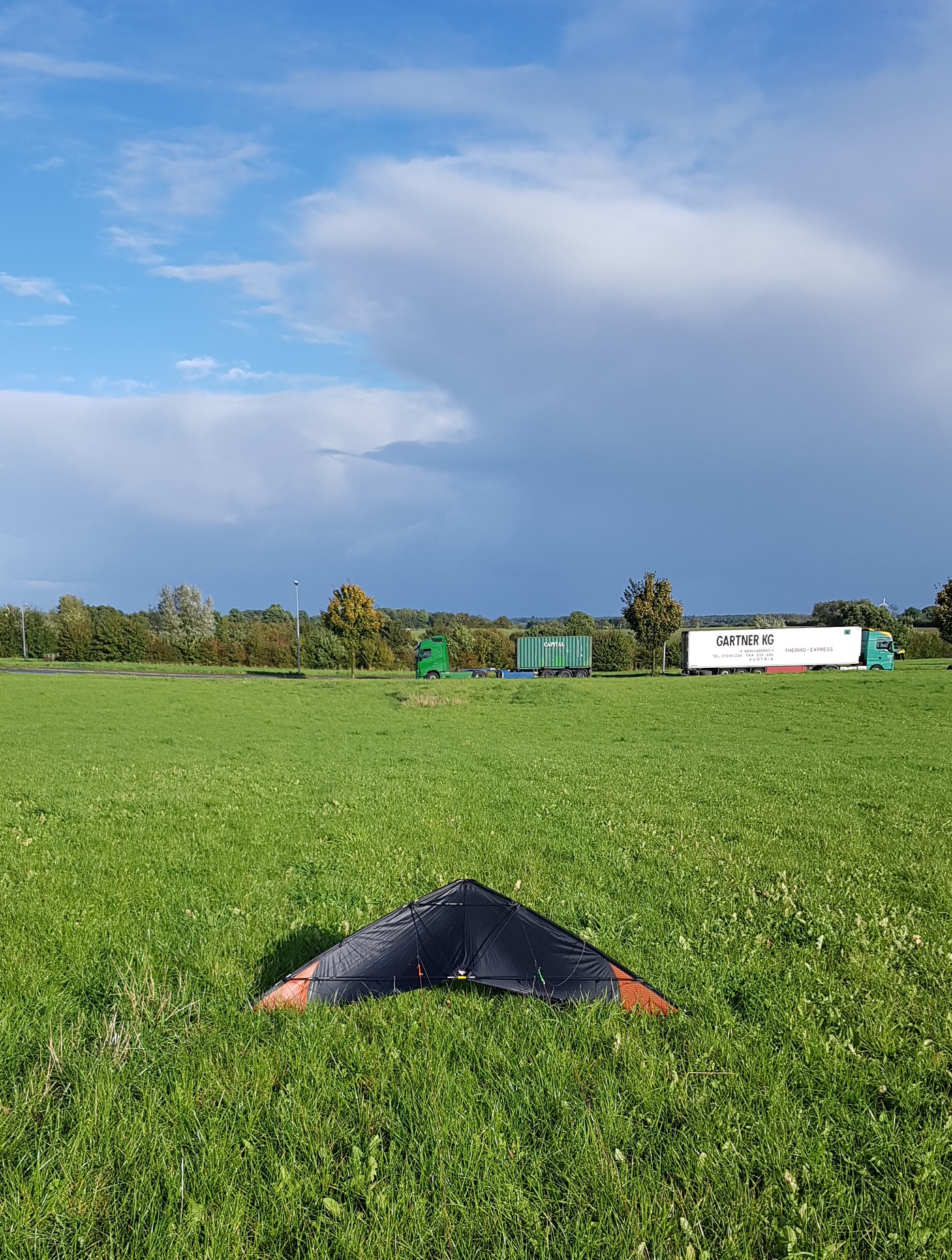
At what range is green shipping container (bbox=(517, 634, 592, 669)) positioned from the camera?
63625 millimetres

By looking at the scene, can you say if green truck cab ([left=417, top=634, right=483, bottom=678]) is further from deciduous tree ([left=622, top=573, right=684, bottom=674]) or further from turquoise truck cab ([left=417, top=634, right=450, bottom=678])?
deciduous tree ([left=622, top=573, right=684, bottom=674])

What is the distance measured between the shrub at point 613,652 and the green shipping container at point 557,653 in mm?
15603

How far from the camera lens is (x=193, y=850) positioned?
8.36 meters

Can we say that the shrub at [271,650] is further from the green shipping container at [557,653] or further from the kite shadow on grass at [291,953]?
the kite shadow on grass at [291,953]

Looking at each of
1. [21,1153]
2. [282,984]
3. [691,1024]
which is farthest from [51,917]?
[691,1024]

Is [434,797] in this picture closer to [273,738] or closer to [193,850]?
[193,850]

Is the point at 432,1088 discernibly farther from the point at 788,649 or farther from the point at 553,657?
the point at 788,649

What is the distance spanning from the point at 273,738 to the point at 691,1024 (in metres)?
20.1

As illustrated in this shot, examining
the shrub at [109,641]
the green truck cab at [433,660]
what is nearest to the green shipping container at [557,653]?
the green truck cab at [433,660]

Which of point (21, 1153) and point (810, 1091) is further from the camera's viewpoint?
point (810, 1091)

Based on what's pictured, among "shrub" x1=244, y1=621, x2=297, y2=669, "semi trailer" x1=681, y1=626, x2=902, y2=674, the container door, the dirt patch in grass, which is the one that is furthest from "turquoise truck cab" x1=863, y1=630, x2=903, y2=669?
"shrub" x1=244, y1=621, x2=297, y2=669

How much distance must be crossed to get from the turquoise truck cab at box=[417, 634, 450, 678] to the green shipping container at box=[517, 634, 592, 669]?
28.3 feet

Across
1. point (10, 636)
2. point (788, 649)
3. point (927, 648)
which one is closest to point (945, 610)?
point (788, 649)

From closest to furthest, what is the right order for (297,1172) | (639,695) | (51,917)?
(297,1172) < (51,917) < (639,695)
